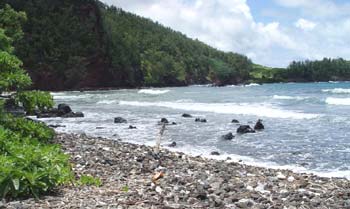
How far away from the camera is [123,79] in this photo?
10375 cm

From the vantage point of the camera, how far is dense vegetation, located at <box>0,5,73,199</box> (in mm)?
8266

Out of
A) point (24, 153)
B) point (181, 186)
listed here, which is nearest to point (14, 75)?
point (24, 153)

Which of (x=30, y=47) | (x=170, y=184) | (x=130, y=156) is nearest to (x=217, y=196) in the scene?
(x=170, y=184)

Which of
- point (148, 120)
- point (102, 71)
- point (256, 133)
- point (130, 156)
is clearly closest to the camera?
point (130, 156)

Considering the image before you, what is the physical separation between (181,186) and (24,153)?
10.8ft

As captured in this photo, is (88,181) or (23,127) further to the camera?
(23,127)

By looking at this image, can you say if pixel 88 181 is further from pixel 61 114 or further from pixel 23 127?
pixel 61 114

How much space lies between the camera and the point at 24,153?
357 inches

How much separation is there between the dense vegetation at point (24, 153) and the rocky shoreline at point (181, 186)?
0.31m

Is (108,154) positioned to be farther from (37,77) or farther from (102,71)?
(102,71)

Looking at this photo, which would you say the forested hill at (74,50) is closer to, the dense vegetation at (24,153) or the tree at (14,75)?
the tree at (14,75)

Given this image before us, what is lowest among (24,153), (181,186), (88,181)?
(181,186)

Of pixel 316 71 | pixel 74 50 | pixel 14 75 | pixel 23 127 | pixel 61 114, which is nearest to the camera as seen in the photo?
pixel 14 75

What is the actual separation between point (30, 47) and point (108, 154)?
7533 centimetres
